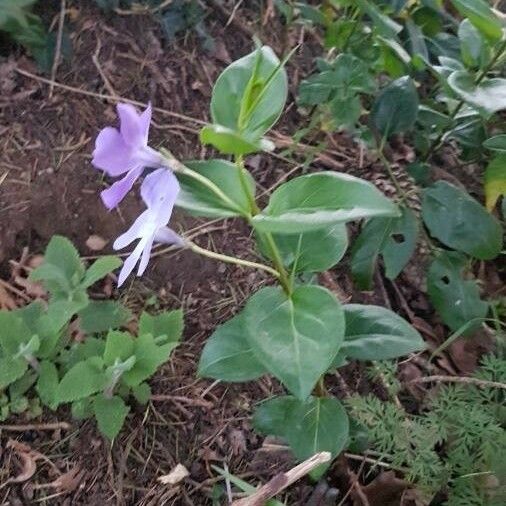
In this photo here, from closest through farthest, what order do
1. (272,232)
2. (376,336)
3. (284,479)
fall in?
1. (272,232)
2. (284,479)
3. (376,336)

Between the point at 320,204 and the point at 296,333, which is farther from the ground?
the point at 320,204

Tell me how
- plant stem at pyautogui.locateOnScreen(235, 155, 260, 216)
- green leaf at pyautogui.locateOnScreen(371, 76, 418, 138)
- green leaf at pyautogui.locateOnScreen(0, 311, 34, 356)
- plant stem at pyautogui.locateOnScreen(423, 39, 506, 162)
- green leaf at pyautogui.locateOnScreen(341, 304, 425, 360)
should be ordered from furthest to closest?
green leaf at pyautogui.locateOnScreen(371, 76, 418, 138) → plant stem at pyautogui.locateOnScreen(423, 39, 506, 162) → green leaf at pyautogui.locateOnScreen(0, 311, 34, 356) → green leaf at pyautogui.locateOnScreen(341, 304, 425, 360) → plant stem at pyautogui.locateOnScreen(235, 155, 260, 216)

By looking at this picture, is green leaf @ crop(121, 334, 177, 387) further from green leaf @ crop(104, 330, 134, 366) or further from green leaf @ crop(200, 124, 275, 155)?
green leaf @ crop(200, 124, 275, 155)

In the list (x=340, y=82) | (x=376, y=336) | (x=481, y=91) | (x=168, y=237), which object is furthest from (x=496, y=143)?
(x=168, y=237)

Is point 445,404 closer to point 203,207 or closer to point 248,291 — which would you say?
point 248,291

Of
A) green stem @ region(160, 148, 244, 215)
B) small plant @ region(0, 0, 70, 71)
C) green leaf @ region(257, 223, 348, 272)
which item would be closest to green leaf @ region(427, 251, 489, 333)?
green leaf @ region(257, 223, 348, 272)

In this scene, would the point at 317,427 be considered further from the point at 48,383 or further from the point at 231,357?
the point at 48,383

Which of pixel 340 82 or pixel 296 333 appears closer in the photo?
pixel 296 333
